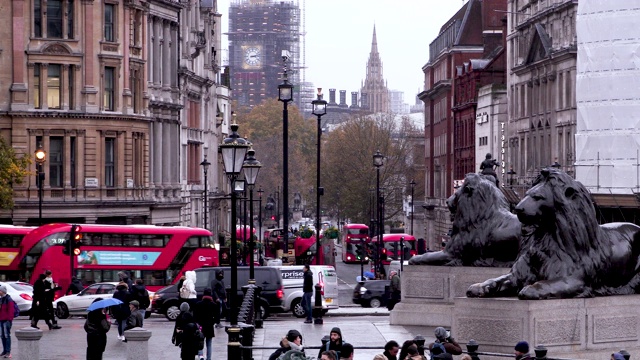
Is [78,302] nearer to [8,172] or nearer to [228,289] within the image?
[228,289]

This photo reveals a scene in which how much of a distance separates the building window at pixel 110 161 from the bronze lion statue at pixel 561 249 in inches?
2073

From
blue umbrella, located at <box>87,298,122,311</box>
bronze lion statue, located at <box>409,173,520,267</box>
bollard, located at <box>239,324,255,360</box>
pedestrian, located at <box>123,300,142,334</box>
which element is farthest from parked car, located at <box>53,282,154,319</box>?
bollard, located at <box>239,324,255,360</box>

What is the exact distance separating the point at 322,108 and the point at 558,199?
30.7 metres

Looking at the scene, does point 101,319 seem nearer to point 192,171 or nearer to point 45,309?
point 45,309

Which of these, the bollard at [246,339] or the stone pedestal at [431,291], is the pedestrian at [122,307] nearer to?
the stone pedestal at [431,291]

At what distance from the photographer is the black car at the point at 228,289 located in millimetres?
45406

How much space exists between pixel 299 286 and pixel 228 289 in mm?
3339

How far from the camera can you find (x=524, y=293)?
20953 mm

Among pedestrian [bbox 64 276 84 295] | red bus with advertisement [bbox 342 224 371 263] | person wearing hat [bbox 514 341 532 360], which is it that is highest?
person wearing hat [bbox 514 341 532 360]

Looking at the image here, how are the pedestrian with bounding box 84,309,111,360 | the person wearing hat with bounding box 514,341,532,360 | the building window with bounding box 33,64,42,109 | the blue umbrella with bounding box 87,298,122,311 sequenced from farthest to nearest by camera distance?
the building window with bounding box 33,64,42,109 → the blue umbrella with bounding box 87,298,122,311 → the pedestrian with bounding box 84,309,111,360 → the person wearing hat with bounding box 514,341,532,360

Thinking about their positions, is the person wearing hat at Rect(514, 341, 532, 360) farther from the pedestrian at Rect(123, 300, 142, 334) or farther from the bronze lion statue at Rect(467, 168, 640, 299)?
the pedestrian at Rect(123, 300, 142, 334)

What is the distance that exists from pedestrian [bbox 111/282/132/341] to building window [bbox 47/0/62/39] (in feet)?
113

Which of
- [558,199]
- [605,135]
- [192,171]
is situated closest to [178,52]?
[192,171]

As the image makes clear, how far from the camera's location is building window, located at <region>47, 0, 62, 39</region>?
7012cm
